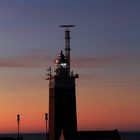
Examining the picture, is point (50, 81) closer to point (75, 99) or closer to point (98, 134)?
point (75, 99)

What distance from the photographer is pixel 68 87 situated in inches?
3398

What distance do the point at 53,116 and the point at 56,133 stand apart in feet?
9.10

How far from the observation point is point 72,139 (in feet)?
262

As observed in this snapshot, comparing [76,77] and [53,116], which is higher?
[76,77]

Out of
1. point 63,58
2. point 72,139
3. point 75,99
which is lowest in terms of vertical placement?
point 72,139

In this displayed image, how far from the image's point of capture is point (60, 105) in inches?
3401

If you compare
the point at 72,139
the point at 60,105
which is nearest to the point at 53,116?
the point at 60,105

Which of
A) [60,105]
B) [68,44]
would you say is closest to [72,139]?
[60,105]

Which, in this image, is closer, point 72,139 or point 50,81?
point 72,139

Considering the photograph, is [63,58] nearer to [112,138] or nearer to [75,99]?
[75,99]

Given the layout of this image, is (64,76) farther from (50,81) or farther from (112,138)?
(112,138)

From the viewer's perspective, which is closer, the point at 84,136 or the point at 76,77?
the point at 84,136

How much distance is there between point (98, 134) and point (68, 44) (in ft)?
53.1

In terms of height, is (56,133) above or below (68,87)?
below
